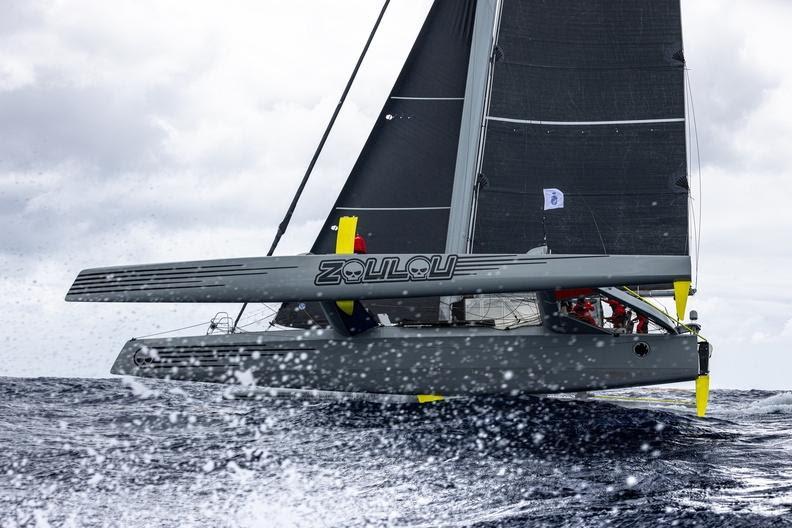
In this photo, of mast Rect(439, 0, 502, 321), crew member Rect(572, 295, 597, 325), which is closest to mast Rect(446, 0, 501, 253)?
mast Rect(439, 0, 502, 321)

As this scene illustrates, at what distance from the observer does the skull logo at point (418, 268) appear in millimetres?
6516

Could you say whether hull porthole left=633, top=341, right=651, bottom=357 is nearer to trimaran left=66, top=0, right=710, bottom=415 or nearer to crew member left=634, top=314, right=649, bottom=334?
trimaran left=66, top=0, right=710, bottom=415

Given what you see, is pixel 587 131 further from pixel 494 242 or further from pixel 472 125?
pixel 494 242

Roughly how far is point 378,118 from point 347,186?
82 centimetres

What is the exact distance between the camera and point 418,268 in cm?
655

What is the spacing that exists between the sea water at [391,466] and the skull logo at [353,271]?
43.8 inches

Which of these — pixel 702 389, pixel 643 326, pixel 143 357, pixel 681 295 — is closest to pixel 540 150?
pixel 643 326

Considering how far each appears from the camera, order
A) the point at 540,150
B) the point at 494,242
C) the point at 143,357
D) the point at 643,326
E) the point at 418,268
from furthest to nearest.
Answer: the point at 540,150 < the point at 494,242 < the point at 143,357 < the point at 643,326 < the point at 418,268

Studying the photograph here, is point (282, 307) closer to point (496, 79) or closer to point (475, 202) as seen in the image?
point (475, 202)

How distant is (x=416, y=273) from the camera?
6535 millimetres

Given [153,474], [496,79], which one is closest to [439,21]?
[496,79]

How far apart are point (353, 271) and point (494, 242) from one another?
7.35 feet

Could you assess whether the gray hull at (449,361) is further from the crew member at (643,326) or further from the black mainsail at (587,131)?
the black mainsail at (587,131)

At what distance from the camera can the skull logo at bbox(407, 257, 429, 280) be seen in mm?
6516
